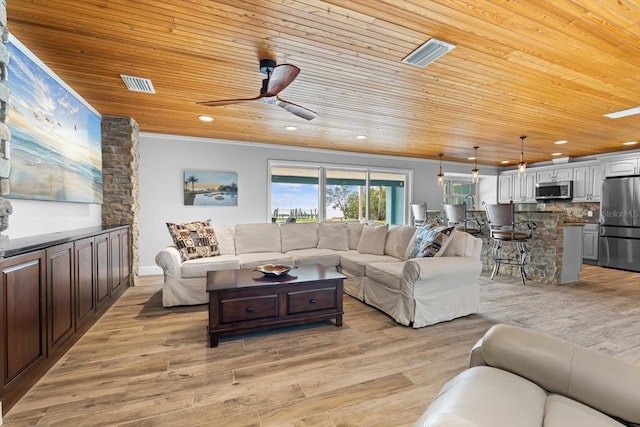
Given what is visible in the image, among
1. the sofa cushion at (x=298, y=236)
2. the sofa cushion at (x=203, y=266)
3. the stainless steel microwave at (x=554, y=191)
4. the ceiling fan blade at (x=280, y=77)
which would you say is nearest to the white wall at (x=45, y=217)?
the sofa cushion at (x=203, y=266)

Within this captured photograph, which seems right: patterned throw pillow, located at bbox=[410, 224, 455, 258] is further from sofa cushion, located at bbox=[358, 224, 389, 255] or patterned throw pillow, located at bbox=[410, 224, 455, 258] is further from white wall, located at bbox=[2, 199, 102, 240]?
white wall, located at bbox=[2, 199, 102, 240]

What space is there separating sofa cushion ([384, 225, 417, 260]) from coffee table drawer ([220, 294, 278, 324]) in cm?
191

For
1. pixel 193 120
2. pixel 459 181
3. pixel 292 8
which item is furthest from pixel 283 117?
pixel 459 181

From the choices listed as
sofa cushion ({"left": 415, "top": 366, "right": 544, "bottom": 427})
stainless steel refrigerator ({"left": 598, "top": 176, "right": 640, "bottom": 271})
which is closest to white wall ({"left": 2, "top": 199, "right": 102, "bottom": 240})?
sofa cushion ({"left": 415, "top": 366, "right": 544, "bottom": 427})

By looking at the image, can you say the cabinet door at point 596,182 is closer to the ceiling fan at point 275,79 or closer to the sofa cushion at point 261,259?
the sofa cushion at point 261,259

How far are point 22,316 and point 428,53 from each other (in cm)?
327

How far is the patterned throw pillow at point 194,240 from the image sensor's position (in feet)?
12.3

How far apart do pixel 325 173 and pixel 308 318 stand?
416cm

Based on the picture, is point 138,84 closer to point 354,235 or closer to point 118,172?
point 118,172

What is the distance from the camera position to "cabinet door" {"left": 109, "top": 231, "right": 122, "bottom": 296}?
3.40 metres

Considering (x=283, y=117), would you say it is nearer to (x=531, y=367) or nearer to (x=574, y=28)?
(x=574, y=28)

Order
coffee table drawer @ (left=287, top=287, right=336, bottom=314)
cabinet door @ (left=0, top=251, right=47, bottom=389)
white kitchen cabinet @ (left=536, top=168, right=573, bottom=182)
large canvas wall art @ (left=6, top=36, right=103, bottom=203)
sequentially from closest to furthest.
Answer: cabinet door @ (left=0, top=251, right=47, bottom=389) < large canvas wall art @ (left=6, top=36, right=103, bottom=203) < coffee table drawer @ (left=287, top=287, right=336, bottom=314) < white kitchen cabinet @ (left=536, top=168, right=573, bottom=182)

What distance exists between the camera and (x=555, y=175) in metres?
7.22

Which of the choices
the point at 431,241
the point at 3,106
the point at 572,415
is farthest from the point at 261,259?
the point at 572,415
